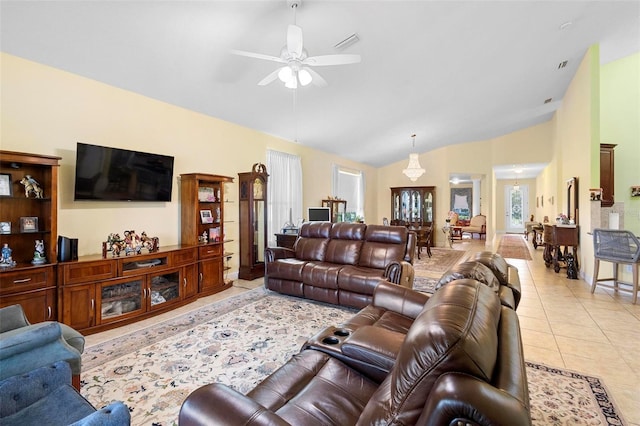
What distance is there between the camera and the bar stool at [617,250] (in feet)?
11.9

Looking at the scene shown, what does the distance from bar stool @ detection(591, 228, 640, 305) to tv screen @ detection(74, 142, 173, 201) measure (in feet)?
19.4

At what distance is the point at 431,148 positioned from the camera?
9328 millimetres

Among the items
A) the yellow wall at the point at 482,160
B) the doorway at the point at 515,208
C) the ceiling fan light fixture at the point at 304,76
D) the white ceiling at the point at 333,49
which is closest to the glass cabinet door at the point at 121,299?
the white ceiling at the point at 333,49

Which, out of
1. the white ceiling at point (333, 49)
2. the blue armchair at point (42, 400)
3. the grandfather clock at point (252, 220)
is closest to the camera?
the blue armchair at point (42, 400)

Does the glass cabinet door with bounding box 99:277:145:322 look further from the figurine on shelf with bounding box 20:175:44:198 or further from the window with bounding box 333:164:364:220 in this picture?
the window with bounding box 333:164:364:220

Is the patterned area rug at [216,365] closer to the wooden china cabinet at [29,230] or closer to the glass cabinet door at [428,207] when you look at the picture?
the wooden china cabinet at [29,230]

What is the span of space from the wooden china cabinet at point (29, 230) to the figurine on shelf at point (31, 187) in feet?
0.10

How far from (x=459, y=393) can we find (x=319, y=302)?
3.31 m

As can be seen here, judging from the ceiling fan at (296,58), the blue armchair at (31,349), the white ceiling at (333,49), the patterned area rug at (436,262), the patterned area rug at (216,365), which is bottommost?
the patterned area rug at (216,365)

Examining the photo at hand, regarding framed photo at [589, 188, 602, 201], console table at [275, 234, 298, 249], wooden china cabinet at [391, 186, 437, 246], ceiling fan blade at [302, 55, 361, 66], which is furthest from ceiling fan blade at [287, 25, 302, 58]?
wooden china cabinet at [391, 186, 437, 246]

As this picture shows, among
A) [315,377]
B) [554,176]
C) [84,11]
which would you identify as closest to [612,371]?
[315,377]

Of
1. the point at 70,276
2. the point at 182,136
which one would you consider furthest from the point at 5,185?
the point at 182,136

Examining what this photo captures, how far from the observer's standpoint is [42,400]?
4.00 ft

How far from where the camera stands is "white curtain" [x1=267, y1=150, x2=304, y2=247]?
→ 5.78 metres
